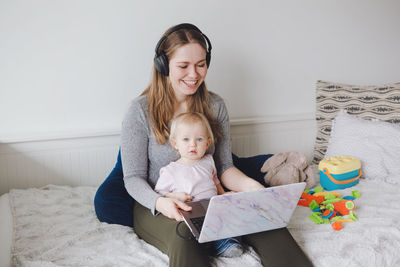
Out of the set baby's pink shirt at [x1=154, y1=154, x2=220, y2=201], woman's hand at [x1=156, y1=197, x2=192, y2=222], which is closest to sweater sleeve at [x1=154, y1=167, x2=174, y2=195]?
baby's pink shirt at [x1=154, y1=154, x2=220, y2=201]

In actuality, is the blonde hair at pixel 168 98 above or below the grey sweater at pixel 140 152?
above

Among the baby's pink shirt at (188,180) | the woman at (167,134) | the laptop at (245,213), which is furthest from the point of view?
the baby's pink shirt at (188,180)

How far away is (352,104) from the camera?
214 cm

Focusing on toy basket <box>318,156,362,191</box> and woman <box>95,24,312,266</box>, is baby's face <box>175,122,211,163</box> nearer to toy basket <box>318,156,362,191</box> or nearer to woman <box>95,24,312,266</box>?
woman <box>95,24,312,266</box>

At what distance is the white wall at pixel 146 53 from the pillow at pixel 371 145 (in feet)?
1.31

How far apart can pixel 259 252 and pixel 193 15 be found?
1.29 meters

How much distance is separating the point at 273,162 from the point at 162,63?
809mm

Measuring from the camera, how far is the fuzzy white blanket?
1200 millimetres

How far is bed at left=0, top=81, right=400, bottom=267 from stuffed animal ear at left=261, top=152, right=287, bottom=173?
0.32 meters

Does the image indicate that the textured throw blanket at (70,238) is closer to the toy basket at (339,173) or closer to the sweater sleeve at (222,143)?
the sweater sleeve at (222,143)

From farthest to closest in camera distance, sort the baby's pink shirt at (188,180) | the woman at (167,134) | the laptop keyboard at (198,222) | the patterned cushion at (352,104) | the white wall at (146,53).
Answer: the patterned cushion at (352,104)
the white wall at (146,53)
the baby's pink shirt at (188,180)
the woman at (167,134)
the laptop keyboard at (198,222)

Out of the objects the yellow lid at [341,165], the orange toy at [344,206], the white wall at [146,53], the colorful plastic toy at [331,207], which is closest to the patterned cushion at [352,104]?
the white wall at [146,53]

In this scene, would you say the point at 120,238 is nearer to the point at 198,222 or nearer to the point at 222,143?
the point at 198,222

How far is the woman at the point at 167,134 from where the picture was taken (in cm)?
125
